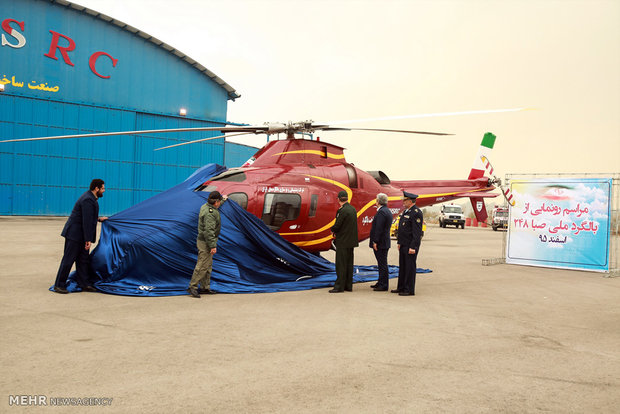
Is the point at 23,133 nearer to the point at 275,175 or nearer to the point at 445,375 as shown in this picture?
the point at 275,175

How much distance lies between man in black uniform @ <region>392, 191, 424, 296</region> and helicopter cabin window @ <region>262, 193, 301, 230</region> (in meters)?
2.41

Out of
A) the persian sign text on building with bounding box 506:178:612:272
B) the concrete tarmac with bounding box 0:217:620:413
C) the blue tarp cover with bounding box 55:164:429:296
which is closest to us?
the concrete tarmac with bounding box 0:217:620:413

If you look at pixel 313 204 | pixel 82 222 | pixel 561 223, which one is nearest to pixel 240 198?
pixel 313 204

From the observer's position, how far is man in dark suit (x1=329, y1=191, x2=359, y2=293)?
28.3ft

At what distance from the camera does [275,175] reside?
10352mm

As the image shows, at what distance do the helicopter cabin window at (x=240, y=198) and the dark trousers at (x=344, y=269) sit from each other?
2.26m

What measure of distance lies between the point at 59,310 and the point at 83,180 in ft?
88.0

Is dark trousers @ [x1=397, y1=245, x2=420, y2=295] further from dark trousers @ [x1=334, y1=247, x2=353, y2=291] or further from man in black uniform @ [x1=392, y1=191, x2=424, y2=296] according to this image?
dark trousers @ [x1=334, y1=247, x2=353, y2=291]

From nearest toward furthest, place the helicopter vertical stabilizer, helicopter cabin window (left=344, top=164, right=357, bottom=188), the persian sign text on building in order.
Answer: helicopter cabin window (left=344, top=164, right=357, bottom=188), the persian sign text on building, the helicopter vertical stabilizer

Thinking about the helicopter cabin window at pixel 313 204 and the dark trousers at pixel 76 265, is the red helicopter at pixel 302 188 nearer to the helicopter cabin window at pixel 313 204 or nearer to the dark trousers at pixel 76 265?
the helicopter cabin window at pixel 313 204

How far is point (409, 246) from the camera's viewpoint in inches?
337

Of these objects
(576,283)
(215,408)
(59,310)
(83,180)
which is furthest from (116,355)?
(83,180)

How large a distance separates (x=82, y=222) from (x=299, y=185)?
14.4 feet

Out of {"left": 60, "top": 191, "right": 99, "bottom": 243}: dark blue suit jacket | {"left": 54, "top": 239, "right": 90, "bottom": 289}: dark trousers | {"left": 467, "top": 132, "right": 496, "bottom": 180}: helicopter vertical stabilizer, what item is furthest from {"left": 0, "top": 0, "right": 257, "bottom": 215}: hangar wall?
{"left": 54, "top": 239, "right": 90, "bottom": 289}: dark trousers
